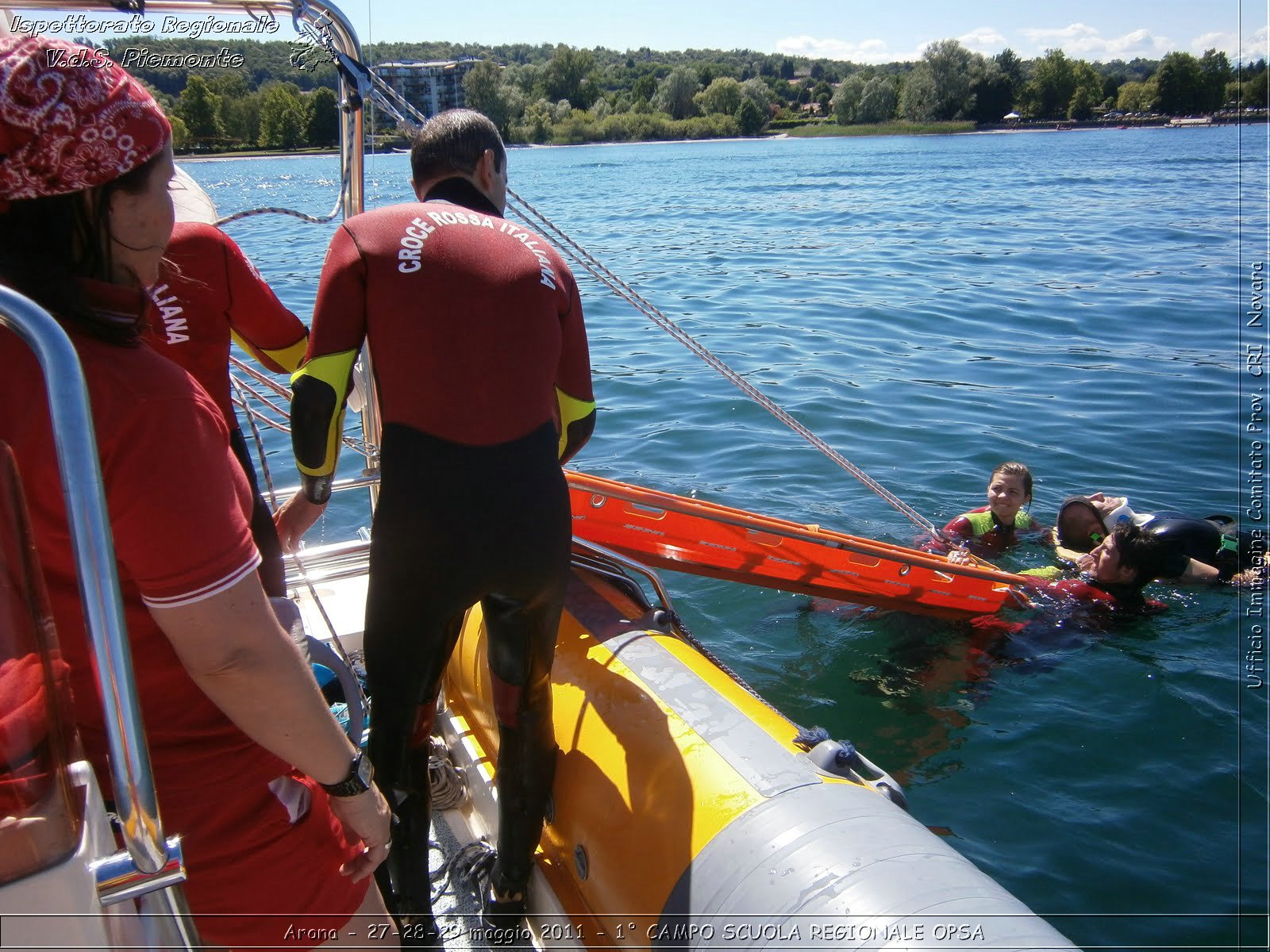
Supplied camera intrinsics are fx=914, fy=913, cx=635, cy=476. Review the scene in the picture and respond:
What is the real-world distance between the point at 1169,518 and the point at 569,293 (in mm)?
4509

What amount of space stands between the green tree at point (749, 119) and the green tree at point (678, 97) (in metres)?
7.45

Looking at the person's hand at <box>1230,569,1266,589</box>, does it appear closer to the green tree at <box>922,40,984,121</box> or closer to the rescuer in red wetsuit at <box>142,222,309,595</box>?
the rescuer in red wetsuit at <box>142,222,309,595</box>

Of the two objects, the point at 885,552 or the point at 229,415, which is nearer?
the point at 229,415

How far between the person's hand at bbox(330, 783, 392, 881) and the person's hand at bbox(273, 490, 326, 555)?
3.06 feet

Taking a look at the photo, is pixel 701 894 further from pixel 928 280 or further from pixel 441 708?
pixel 928 280

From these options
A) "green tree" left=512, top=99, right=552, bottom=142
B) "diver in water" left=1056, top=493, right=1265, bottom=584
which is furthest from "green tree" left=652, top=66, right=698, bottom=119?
"diver in water" left=1056, top=493, right=1265, bottom=584

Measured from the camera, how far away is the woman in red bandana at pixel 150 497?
96cm

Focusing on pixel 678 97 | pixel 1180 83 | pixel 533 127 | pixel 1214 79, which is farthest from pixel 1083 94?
pixel 533 127

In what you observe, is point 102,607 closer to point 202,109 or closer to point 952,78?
point 202,109

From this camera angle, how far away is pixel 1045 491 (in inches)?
255

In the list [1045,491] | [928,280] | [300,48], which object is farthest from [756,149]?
[300,48]

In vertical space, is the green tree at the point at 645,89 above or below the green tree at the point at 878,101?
above

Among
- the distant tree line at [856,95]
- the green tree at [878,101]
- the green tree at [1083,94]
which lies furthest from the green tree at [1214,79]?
the green tree at [878,101]

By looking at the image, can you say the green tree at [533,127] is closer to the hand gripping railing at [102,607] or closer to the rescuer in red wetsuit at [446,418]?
the rescuer in red wetsuit at [446,418]
